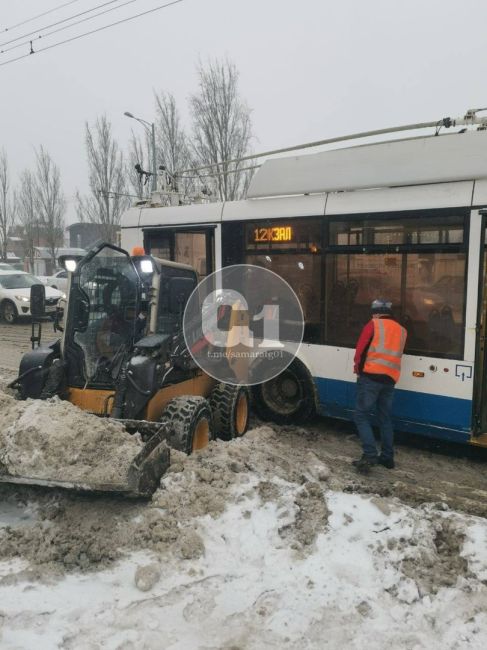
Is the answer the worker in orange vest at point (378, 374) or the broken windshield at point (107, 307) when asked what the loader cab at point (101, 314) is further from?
the worker in orange vest at point (378, 374)

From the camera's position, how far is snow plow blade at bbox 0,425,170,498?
12.4 feet

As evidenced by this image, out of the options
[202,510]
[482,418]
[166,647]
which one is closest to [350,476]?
[482,418]

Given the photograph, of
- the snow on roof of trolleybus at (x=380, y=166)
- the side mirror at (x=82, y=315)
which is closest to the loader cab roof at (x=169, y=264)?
the side mirror at (x=82, y=315)

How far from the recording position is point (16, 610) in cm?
307

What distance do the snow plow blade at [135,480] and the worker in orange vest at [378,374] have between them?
253 cm

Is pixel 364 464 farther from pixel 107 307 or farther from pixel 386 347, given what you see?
pixel 107 307

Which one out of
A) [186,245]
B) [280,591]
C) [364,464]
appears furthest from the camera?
[186,245]

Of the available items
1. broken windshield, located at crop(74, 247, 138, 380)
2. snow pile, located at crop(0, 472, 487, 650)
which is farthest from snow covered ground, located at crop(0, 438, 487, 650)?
broken windshield, located at crop(74, 247, 138, 380)

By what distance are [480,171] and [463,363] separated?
2039 millimetres

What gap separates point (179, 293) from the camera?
19.7 feet

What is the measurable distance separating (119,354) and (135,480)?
1.73 metres

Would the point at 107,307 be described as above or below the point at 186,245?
below

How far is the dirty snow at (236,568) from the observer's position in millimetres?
2943

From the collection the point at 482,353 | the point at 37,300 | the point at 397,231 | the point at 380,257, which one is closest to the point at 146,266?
the point at 37,300
